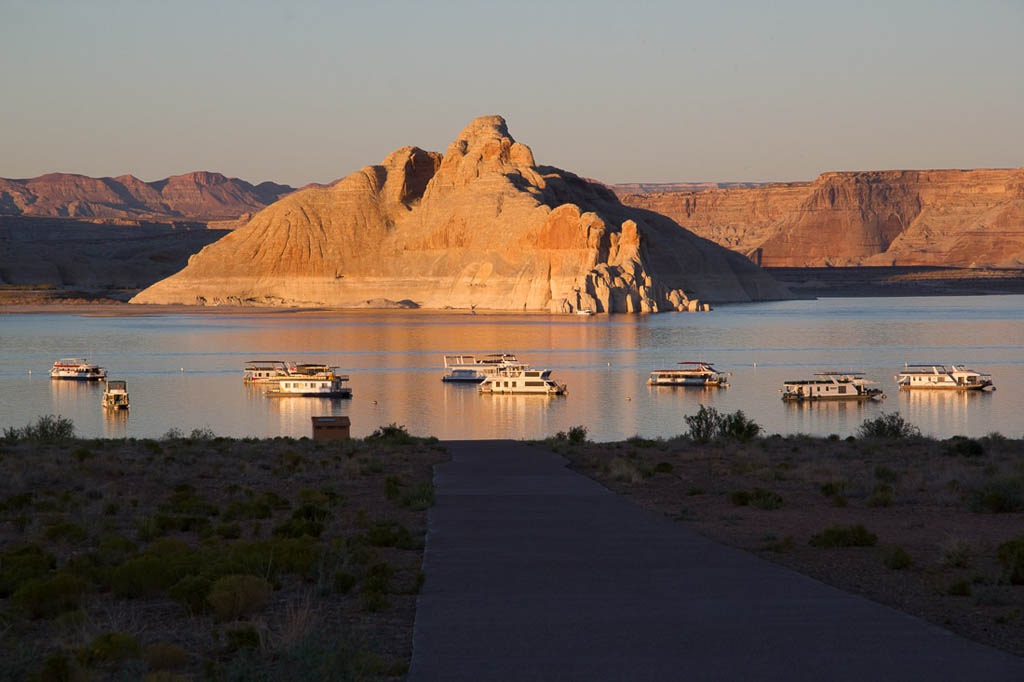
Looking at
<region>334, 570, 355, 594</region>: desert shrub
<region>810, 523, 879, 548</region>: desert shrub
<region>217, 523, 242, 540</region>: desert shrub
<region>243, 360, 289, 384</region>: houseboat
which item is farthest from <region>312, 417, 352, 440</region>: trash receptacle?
<region>243, 360, 289, 384</region>: houseboat

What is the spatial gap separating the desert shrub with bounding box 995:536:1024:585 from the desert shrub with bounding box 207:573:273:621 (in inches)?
297

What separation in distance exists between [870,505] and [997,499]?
186 cm

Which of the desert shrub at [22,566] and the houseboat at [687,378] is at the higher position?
the houseboat at [687,378]

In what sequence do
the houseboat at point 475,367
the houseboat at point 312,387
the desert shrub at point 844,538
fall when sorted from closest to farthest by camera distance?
the desert shrub at point 844,538 → the houseboat at point 312,387 → the houseboat at point 475,367

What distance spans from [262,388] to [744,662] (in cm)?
5664

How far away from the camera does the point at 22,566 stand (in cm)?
1243

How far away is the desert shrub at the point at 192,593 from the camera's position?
10875 mm

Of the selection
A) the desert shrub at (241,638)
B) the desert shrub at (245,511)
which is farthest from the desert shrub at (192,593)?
the desert shrub at (245,511)

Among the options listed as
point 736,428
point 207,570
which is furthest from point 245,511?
point 736,428

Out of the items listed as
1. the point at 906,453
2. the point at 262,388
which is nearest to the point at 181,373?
the point at 262,388

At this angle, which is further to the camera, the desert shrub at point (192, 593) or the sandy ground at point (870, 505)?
the sandy ground at point (870, 505)

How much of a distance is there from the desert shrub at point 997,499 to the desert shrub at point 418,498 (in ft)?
27.3

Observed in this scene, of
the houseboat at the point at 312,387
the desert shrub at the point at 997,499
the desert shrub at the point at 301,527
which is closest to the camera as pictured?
the desert shrub at the point at 301,527

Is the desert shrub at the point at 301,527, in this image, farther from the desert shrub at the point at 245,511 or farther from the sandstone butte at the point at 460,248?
the sandstone butte at the point at 460,248
